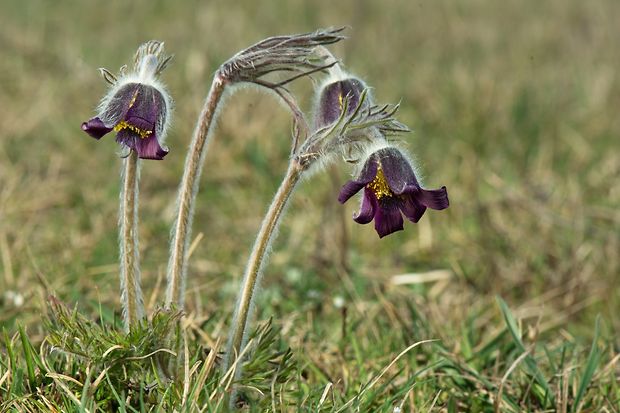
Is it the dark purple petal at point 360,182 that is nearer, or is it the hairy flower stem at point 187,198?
the dark purple petal at point 360,182

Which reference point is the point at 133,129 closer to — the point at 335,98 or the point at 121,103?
the point at 121,103

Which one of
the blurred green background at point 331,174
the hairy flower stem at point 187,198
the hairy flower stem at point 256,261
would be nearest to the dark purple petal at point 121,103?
the hairy flower stem at point 187,198

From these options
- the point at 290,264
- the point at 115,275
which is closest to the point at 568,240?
the point at 290,264

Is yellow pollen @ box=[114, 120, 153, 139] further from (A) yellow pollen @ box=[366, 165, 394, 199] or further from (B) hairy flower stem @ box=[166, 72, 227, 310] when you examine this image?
(A) yellow pollen @ box=[366, 165, 394, 199]

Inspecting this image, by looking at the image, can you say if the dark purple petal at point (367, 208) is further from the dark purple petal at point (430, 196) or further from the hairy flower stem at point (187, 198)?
the hairy flower stem at point (187, 198)

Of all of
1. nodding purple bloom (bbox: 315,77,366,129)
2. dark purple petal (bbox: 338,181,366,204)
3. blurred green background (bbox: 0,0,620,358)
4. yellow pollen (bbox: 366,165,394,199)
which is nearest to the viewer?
dark purple petal (bbox: 338,181,366,204)

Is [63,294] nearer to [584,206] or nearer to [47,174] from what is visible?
[47,174]

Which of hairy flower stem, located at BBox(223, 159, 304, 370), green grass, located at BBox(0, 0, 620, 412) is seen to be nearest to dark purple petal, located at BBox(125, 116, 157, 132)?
hairy flower stem, located at BBox(223, 159, 304, 370)

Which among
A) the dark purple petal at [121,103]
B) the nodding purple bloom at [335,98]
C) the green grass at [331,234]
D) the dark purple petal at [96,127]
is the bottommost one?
the green grass at [331,234]
